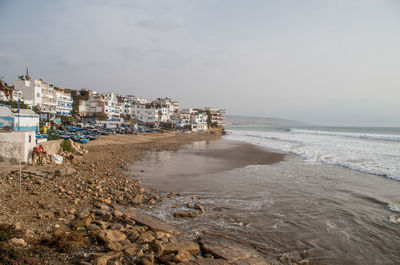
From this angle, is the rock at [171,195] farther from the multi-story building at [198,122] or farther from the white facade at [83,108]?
the multi-story building at [198,122]

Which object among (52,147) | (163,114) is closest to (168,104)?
(163,114)

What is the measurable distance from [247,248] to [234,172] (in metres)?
11.3

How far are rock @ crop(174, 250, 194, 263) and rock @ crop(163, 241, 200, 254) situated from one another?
9.0 inches

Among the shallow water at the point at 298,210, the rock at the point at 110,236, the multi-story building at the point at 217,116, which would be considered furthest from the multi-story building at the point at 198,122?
the rock at the point at 110,236

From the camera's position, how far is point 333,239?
795cm

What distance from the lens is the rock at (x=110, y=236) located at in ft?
20.9

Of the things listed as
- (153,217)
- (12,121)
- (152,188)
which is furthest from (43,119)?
(153,217)

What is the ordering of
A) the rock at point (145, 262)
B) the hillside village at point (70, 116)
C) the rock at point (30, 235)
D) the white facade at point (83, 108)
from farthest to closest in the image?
the white facade at point (83, 108), the hillside village at point (70, 116), the rock at point (30, 235), the rock at point (145, 262)

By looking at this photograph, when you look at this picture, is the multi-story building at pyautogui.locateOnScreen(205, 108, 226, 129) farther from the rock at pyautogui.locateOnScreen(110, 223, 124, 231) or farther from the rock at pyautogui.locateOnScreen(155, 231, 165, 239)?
the rock at pyautogui.locateOnScreen(155, 231, 165, 239)

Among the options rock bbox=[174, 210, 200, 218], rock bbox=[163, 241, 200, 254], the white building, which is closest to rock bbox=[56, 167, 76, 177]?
the white building

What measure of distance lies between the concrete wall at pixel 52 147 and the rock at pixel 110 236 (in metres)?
11.6

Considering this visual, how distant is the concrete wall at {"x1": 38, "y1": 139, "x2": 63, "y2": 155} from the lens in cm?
1554

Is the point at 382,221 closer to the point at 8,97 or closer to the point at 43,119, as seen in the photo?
the point at 43,119

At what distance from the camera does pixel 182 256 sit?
19.3 ft
